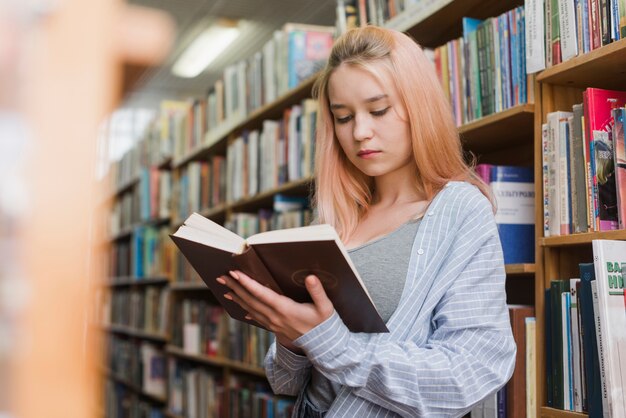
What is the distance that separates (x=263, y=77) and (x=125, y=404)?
3.05 metres

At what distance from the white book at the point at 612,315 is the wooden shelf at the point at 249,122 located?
133 cm

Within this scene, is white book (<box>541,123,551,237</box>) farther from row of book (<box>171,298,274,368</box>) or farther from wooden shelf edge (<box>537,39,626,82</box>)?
row of book (<box>171,298,274,368</box>)

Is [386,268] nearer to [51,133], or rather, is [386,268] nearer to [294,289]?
[294,289]

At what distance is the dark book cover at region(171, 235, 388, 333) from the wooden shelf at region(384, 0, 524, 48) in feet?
3.15

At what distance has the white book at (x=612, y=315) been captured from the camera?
3.75ft

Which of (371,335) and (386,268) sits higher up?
(386,268)

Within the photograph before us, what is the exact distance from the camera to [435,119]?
1.21 m

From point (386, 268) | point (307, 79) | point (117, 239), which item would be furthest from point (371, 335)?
point (117, 239)

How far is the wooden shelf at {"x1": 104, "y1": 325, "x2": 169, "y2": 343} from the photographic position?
4312 mm

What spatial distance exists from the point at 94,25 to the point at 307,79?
194 centimetres

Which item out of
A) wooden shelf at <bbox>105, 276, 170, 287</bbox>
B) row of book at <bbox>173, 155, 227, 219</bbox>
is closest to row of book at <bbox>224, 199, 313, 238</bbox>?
row of book at <bbox>173, 155, 227, 219</bbox>

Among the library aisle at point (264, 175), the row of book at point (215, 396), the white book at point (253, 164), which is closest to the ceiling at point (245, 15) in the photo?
the library aisle at point (264, 175)

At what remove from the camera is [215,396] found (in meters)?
3.12

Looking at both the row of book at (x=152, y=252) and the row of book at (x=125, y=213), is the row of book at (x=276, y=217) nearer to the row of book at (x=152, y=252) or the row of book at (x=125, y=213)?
the row of book at (x=152, y=252)
